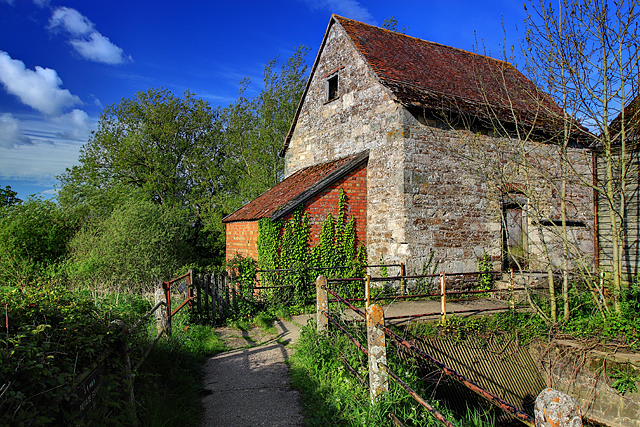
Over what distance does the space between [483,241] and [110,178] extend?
21.3 meters

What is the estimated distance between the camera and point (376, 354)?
152 inches

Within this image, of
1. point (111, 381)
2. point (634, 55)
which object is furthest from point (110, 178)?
point (634, 55)

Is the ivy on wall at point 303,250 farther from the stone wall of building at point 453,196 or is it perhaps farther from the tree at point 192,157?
the tree at point 192,157

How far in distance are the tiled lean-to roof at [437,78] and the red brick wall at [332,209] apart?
2.46 metres

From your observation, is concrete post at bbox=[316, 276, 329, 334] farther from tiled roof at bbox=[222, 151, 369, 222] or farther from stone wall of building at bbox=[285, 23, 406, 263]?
stone wall of building at bbox=[285, 23, 406, 263]

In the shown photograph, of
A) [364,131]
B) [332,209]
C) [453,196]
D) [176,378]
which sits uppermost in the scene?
[364,131]

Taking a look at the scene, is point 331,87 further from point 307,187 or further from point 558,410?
point 558,410

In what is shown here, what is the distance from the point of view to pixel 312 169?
498 inches

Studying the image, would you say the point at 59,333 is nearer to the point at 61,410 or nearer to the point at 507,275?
the point at 61,410

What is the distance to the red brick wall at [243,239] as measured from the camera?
1033cm

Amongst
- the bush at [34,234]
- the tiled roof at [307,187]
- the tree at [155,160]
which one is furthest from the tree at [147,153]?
the tiled roof at [307,187]

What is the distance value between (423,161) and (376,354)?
6795mm

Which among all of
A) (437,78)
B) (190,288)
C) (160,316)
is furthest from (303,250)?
(437,78)

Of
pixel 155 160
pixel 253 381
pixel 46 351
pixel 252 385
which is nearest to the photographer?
pixel 46 351
